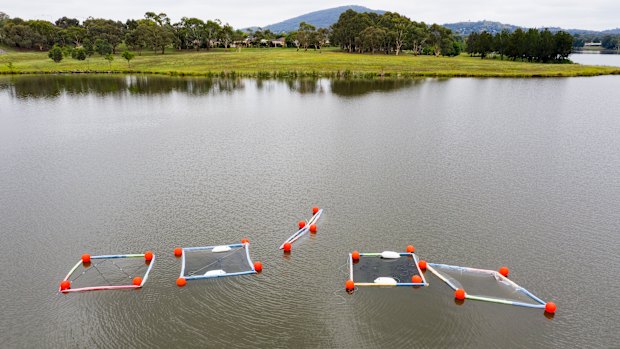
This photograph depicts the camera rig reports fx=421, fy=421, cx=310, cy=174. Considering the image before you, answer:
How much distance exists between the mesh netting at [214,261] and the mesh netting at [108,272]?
8.45ft

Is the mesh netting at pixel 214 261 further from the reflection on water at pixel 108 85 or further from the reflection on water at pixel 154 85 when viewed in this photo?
the reflection on water at pixel 108 85

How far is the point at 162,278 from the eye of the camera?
2375 cm

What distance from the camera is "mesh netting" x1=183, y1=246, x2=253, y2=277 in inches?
957

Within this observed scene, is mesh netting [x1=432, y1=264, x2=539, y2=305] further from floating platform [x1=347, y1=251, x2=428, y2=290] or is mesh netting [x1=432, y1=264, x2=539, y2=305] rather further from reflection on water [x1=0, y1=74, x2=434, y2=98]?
reflection on water [x1=0, y1=74, x2=434, y2=98]

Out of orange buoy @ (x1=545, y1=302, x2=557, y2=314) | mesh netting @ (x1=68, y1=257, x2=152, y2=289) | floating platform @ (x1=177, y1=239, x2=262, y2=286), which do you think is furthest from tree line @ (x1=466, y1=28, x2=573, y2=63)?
mesh netting @ (x1=68, y1=257, x2=152, y2=289)

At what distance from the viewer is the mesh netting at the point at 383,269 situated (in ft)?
77.1

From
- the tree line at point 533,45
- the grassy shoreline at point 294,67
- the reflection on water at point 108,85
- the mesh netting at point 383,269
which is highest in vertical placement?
the tree line at point 533,45

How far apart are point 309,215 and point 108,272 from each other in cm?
1349

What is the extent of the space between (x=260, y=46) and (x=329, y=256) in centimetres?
18257

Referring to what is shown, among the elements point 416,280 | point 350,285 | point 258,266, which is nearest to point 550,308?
point 416,280

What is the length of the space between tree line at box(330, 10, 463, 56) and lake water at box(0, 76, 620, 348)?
314 ft

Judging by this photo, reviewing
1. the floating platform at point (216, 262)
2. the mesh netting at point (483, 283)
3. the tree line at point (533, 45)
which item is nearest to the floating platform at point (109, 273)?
the floating platform at point (216, 262)

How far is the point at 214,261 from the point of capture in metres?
25.2

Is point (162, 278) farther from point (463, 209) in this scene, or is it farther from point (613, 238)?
point (613, 238)
